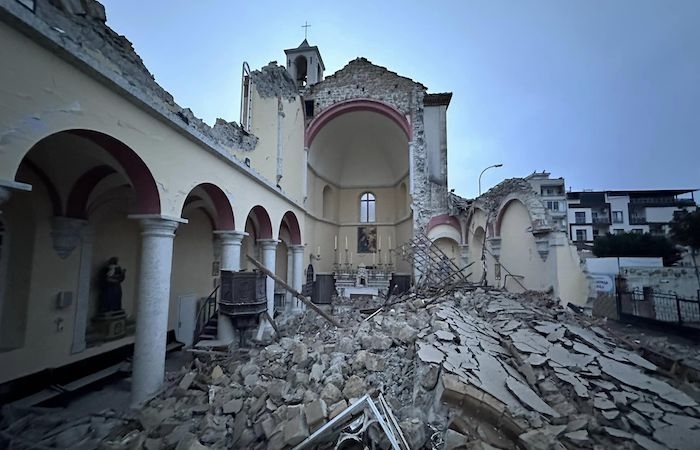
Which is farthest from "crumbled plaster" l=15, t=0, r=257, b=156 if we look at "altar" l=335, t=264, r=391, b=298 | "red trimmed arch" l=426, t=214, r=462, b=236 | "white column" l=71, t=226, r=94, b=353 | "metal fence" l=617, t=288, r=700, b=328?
"metal fence" l=617, t=288, r=700, b=328

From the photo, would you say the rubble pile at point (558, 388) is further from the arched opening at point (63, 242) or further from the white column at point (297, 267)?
the white column at point (297, 267)

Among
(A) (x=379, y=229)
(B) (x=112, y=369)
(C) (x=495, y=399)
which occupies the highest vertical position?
(A) (x=379, y=229)

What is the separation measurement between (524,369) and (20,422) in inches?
268

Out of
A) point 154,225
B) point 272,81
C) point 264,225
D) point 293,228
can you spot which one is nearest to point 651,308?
point 293,228

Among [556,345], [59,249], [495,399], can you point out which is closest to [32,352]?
[59,249]

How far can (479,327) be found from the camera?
512 centimetres

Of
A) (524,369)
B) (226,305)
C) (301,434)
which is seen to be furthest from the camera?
(226,305)

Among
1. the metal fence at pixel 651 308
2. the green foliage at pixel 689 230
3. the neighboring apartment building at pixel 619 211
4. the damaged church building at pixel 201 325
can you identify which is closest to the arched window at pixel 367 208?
the damaged church building at pixel 201 325

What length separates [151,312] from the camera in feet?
14.3

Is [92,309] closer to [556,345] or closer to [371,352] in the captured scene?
[371,352]

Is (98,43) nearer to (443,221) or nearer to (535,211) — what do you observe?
(535,211)

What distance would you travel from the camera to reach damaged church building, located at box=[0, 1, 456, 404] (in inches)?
117

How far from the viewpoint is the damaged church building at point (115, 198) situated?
9.73 ft

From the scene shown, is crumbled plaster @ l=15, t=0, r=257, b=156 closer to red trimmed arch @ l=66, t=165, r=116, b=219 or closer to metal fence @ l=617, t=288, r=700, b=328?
red trimmed arch @ l=66, t=165, r=116, b=219
